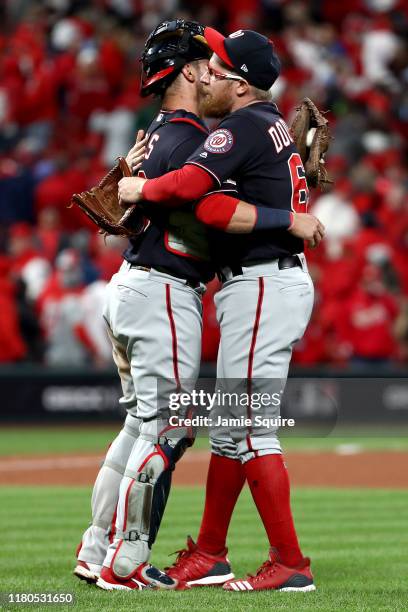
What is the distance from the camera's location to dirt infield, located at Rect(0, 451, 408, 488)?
37.2ft

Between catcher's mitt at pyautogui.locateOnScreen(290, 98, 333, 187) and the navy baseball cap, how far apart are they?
1.43 feet

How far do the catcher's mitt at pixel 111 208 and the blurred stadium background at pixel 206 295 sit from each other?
1592 millimetres

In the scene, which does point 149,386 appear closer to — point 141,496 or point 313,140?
point 141,496

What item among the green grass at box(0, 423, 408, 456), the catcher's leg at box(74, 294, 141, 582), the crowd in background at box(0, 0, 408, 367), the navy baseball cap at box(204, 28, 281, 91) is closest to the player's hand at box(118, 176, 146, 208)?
the catcher's leg at box(74, 294, 141, 582)

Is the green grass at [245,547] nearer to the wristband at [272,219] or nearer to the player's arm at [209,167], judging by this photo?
the wristband at [272,219]

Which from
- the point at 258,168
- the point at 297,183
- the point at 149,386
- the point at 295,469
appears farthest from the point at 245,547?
the point at 295,469

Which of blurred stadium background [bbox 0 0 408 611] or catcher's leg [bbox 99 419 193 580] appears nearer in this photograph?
catcher's leg [bbox 99 419 193 580]

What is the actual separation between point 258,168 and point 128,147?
1418 centimetres

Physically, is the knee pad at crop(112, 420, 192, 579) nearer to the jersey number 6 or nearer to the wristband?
the wristband

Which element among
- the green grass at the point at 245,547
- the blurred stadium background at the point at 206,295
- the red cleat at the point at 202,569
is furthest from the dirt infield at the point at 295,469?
the red cleat at the point at 202,569

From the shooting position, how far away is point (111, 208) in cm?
591

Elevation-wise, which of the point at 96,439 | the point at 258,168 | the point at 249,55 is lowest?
the point at 96,439

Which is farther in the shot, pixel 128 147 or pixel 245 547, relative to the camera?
pixel 128 147

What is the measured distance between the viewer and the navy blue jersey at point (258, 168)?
549cm
